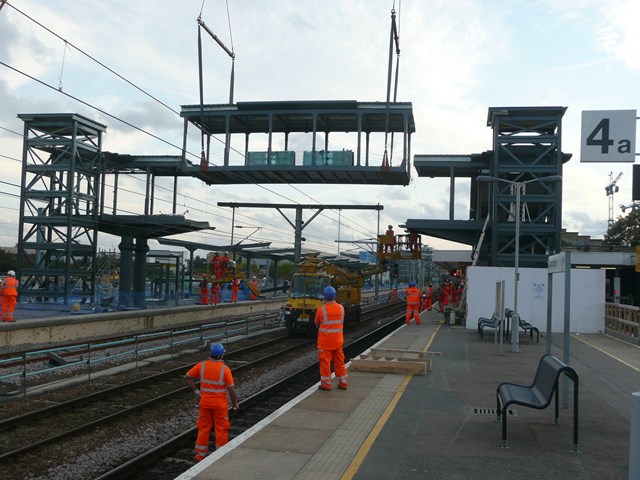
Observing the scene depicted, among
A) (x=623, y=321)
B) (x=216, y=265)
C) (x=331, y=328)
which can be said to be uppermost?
(x=216, y=265)

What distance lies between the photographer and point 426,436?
6.99m

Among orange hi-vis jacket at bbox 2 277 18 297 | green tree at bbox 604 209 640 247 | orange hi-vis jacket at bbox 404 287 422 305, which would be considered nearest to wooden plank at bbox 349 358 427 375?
orange hi-vis jacket at bbox 404 287 422 305

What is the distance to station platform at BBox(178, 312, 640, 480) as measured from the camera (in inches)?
227

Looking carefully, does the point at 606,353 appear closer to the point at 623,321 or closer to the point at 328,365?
the point at 623,321

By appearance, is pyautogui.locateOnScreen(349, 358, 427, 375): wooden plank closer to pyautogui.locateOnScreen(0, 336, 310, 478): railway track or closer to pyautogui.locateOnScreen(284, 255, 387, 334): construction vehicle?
pyautogui.locateOnScreen(0, 336, 310, 478): railway track

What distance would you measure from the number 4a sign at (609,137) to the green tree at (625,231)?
58281 mm

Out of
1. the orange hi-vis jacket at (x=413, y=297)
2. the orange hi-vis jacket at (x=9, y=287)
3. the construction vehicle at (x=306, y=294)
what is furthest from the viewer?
the orange hi-vis jacket at (x=413, y=297)

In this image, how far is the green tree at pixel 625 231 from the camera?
63.0 metres

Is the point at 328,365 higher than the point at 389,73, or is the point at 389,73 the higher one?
the point at 389,73

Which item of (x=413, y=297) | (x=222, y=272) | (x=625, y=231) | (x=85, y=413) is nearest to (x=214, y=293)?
(x=222, y=272)

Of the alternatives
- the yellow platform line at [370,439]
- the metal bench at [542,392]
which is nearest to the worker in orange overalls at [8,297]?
the yellow platform line at [370,439]

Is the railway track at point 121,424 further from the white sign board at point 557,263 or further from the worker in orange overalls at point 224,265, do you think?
the worker in orange overalls at point 224,265

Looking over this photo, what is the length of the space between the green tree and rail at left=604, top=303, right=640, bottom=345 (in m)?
44.0

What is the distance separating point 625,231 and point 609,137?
6358cm
